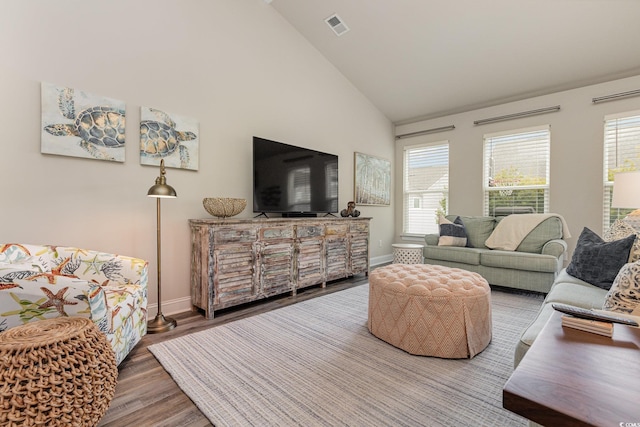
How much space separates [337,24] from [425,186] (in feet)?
10.2

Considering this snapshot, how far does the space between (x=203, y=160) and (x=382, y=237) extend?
355 centimetres

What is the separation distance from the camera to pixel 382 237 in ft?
17.9

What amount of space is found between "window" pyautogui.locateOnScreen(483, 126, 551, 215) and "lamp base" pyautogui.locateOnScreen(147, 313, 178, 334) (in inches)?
183

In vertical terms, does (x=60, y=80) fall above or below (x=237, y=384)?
above

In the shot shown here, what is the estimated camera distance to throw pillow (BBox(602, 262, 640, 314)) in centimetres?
129

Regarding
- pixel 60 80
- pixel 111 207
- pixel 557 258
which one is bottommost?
pixel 557 258

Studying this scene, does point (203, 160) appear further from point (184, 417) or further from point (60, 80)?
point (184, 417)

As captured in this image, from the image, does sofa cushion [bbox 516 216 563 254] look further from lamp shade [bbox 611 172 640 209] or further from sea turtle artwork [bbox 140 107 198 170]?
sea turtle artwork [bbox 140 107 198 170]

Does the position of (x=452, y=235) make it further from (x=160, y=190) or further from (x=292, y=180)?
(x=160, y=190)

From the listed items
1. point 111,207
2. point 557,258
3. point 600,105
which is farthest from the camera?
point 600,105

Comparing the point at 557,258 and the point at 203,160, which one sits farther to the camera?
the point at 557,258

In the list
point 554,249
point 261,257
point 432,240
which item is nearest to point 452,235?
point 432,240

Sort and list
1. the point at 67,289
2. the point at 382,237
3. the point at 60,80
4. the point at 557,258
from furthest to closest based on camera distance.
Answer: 1. the point at 382,237
2. the point at 557,258
3. the point at 60,80
4. the point at 67,289

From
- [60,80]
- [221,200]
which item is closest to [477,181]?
[221,200]
